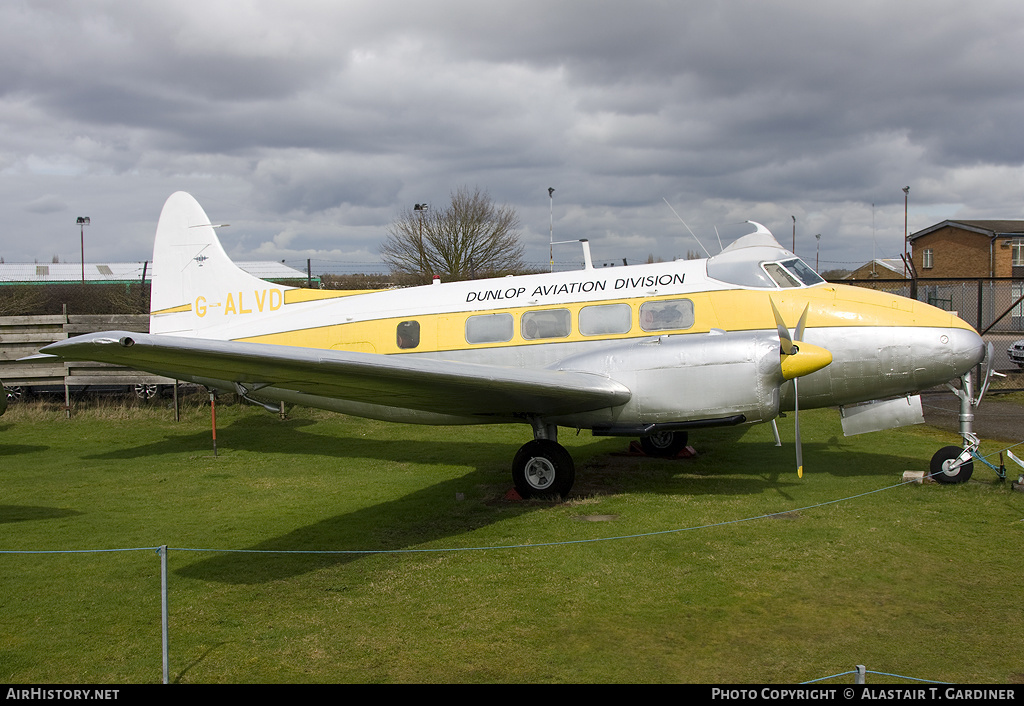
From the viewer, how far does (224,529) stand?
834 cm

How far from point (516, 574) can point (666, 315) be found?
4.61 meters

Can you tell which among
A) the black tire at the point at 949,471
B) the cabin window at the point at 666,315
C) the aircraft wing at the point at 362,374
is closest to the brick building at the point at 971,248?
the black tire at the point at 949,471

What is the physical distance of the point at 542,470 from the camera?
368 inches

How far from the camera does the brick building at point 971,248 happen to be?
4506cm

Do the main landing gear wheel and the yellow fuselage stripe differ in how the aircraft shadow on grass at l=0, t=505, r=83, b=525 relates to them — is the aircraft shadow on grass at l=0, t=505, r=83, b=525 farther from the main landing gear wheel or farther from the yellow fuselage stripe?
the main landing gear wheel

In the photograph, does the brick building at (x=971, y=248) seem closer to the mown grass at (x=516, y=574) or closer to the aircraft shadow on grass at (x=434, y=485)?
the aircraft shadow on grass at (x=434, y=485)

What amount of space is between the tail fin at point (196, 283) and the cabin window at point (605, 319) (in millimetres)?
5545

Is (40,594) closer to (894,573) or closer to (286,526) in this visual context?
(286,526)

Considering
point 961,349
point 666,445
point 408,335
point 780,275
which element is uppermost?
point 780,275

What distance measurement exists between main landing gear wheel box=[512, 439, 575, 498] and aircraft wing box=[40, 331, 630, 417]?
1.75 ft

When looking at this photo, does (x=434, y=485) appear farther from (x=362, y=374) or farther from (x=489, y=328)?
(x=362, y=374)

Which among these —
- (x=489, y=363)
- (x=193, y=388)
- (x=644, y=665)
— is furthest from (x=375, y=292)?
(x=193, y=388)

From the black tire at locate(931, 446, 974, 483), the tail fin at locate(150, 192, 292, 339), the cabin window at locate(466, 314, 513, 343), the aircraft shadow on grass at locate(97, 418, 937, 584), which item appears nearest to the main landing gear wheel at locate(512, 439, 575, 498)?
the aircraft shadow on grass at locate(97, 418, 937, 584)

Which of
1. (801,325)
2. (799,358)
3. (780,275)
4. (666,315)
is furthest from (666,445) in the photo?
(799,358)
